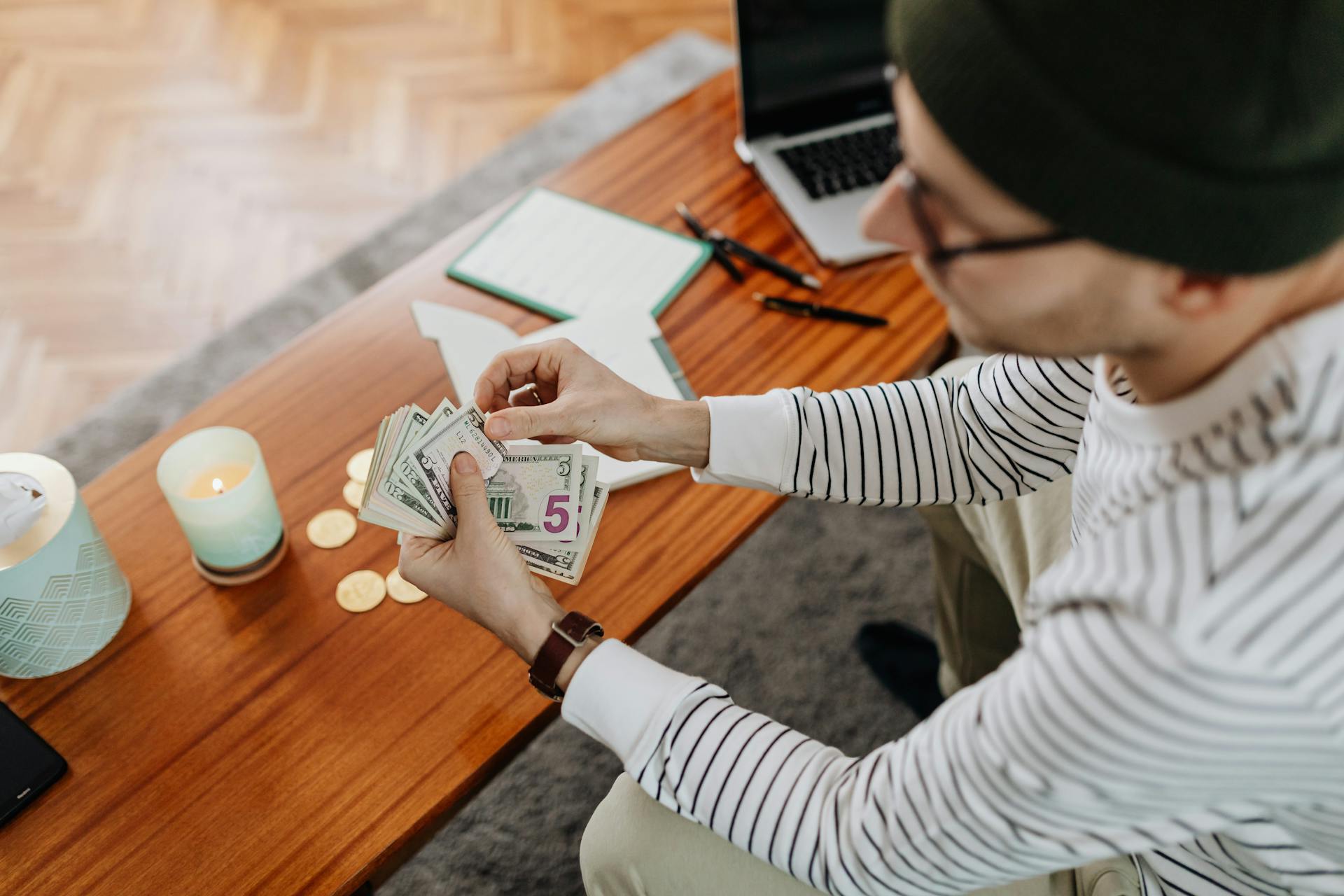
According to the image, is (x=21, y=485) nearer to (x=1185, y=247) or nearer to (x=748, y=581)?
(x=1185, y=247)

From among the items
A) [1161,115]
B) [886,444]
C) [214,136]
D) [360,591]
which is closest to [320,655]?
[360,591]

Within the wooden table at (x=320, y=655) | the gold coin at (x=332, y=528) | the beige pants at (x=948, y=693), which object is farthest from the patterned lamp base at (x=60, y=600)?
the beige pants at (x=948, y=693)

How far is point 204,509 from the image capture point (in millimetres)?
1070

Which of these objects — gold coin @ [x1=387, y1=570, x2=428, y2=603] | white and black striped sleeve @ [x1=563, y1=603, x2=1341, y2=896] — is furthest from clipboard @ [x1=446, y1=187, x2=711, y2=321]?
white and black striped sleeve @ [x1=563, y1=603, x2=1341, y2=896]

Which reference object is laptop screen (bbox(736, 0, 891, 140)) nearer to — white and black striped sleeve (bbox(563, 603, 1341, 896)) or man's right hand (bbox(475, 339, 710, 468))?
man's right hand (bbox(475, 339, 710, 468))

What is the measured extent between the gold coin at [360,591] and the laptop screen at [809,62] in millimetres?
975

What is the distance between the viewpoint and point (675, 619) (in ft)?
6.82

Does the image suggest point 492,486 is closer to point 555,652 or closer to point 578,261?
point 555,652

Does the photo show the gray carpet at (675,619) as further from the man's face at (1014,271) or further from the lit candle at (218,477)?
the man's face at (1014,271)

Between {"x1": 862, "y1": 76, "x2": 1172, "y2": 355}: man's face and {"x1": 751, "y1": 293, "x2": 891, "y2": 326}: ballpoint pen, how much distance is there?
24.5 inches

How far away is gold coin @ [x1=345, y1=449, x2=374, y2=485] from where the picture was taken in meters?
1.27

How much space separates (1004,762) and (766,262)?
3.04 feet

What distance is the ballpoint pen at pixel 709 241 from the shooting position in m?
1.54

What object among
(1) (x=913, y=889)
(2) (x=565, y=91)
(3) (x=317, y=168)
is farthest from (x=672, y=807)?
(2) (x=565, y=91)
